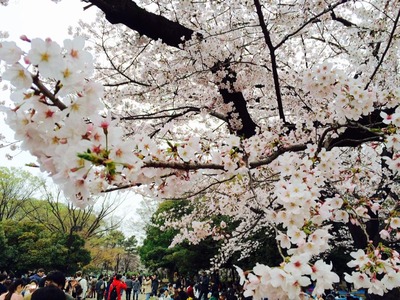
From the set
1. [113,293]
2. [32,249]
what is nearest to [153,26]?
[113,293]

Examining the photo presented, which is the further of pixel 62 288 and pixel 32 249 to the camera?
pixel 32 249

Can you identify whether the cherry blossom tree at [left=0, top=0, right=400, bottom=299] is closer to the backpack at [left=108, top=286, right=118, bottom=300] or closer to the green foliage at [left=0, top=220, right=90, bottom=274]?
the backpack at [left=108, top=286, right=118, bottom=300]

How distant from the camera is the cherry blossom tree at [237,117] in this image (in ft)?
3.84

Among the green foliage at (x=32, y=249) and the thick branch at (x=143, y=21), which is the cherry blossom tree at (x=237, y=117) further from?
the green foliage at (x=32, y=249)

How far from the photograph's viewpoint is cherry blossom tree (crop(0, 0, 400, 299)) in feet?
3.84

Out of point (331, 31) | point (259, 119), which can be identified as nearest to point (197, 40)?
point (259, 119)

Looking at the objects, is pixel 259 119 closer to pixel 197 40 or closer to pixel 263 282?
pixel 197 40

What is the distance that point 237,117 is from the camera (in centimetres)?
485

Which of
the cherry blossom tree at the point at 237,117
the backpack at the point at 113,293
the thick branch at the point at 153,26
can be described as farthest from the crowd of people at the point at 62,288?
the thick branch at the point at 153,26

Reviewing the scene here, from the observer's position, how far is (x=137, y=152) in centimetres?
168

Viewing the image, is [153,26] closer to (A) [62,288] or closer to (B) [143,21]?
(B) [143,21]

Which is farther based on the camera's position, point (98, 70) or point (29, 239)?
point (29, 239)

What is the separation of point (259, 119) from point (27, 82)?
19.5 ft

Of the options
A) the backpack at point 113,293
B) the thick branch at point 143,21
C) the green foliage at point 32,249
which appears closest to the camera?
the thick branch at point 143,21
